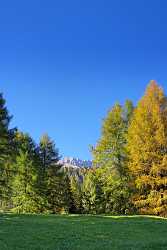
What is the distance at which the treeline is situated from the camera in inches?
1871

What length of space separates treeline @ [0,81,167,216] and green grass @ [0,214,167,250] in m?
15.3

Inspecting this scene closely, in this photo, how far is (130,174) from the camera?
49.8 meters

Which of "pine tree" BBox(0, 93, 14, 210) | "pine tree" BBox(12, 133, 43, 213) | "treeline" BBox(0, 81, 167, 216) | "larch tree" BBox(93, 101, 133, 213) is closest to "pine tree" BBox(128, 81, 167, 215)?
"treeline" BBox(0, 81, 167, 216)

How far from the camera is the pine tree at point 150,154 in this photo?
1848 inches

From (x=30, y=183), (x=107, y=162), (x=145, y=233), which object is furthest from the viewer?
(x=30, y=183)

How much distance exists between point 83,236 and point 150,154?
79.8 ft

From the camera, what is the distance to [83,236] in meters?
24.2

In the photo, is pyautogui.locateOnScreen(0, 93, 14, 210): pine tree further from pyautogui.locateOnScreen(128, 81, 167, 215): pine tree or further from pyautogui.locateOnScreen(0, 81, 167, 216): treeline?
pyautogui.locateOnScreen(128, 81, 167, 215): pine tree

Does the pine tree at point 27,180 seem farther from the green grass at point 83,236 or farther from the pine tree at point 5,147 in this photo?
the green grass at point 83,236

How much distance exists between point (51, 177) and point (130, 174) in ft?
61.4

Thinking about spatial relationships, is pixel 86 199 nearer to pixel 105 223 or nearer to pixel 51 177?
pixel 51 177

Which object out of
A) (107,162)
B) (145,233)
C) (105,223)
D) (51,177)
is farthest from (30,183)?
(145,233)

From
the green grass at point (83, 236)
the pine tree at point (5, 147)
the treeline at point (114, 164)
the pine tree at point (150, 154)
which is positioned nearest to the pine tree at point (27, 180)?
the treeline at point (114, 164)

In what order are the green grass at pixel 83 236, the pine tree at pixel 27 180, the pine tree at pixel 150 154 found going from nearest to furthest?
the green grass at pixel 83 236 < the pine tree at pixel 150 154 < the pine tree at pixel 27 180
